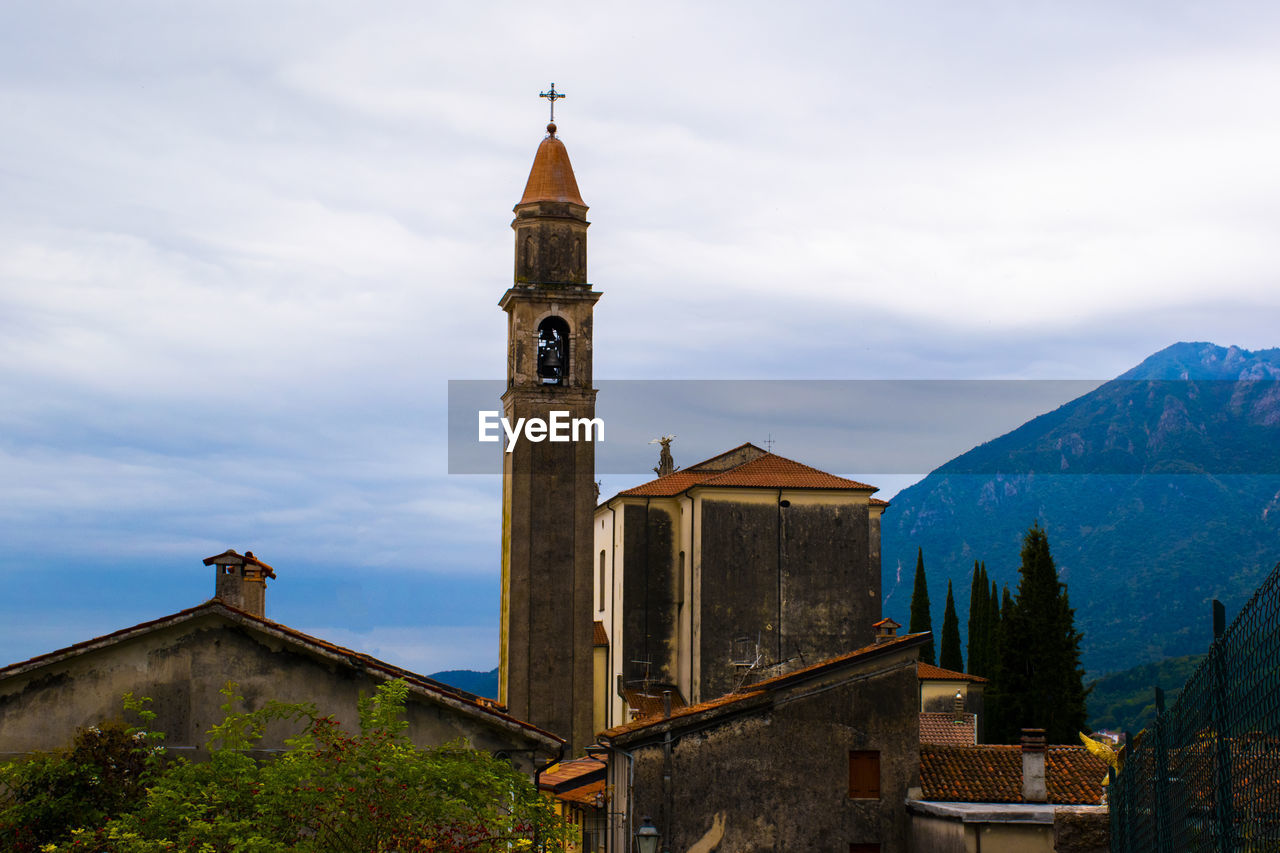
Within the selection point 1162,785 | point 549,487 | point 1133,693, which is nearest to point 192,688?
point 1162,785

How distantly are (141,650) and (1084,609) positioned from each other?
580ft

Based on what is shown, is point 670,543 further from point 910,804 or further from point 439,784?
point 439,784

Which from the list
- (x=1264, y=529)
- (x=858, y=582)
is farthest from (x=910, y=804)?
(x=1264, y=529)

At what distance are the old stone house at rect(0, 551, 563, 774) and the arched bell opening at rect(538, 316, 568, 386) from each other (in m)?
24.7

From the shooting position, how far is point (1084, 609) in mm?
180875

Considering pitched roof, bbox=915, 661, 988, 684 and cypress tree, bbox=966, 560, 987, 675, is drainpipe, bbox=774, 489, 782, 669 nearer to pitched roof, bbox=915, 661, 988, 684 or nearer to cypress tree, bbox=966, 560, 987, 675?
pitched roof, bbox=915, 661, 988, 684

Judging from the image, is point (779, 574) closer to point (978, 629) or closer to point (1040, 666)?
point (1040, 666)

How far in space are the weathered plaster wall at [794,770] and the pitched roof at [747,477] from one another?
1904 centimetres

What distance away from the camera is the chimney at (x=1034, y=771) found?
2286cm

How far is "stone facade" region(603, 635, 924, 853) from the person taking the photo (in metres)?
22.8

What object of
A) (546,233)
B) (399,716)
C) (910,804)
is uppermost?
(546,233)

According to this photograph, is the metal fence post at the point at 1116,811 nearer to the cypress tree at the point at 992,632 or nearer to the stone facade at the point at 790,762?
the stone facade at the point at 790,762

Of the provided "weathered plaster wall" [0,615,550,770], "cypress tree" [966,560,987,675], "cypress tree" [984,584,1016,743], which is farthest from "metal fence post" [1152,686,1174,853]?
"cypress tree" [966,560,987,675]

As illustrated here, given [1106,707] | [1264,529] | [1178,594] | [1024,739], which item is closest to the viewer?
[1024,739]
